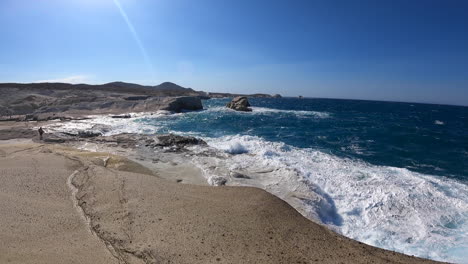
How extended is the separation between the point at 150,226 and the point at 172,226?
1.43 ft

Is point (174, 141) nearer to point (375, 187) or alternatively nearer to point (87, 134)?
point (87, 134)

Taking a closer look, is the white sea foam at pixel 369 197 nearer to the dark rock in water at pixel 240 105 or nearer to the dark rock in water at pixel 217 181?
the dark rock in water at pixel 217 181

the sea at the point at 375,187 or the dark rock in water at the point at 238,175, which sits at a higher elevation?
the dark rock in water at the point at 238,175

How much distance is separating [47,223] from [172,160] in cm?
795

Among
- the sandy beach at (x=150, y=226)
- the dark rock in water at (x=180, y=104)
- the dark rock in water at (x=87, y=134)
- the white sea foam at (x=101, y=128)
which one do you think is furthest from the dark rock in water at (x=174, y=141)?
the dark rock in water at (x=180, y=104)

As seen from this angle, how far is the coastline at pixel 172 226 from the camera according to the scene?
4496mm

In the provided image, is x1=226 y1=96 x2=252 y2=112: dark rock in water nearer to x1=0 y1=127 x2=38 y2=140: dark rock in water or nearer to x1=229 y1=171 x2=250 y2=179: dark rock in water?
x1=0 y1=127 x2=38 y2=140: dark rock in water

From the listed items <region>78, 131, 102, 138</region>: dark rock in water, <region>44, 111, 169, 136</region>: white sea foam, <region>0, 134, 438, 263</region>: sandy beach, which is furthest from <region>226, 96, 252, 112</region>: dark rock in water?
<region>0, 134, 438, 263</region>: sandy beach

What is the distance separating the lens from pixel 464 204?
8.89 meters

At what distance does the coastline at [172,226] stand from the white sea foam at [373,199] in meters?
1.70

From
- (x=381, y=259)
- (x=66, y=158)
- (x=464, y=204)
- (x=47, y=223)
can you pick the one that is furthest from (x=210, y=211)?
(x=464, y=204)

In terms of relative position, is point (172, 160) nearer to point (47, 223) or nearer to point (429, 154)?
point (47, 223)

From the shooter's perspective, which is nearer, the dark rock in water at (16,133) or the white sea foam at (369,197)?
the white sea foam at (369,197)

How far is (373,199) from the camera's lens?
29.7 feet
